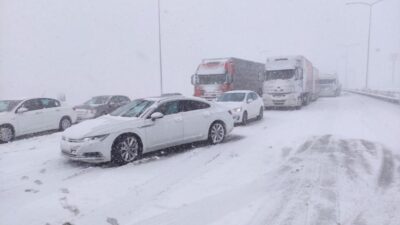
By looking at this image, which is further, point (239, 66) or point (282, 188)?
point (239, 66)

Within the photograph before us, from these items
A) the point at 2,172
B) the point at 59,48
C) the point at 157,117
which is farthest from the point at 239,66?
the point at 59,48

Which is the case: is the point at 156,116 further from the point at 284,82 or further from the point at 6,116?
the point at 284,82

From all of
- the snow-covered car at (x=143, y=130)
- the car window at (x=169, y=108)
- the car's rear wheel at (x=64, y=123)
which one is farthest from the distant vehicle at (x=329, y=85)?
the car window at (x=169, y=108)

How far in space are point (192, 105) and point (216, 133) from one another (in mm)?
1230

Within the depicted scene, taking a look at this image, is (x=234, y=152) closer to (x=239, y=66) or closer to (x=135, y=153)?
(x=135, y=153)

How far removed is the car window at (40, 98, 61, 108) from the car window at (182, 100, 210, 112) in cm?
673

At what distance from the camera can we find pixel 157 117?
8586 mm

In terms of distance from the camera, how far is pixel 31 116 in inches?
502

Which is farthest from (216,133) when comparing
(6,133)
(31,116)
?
(6,133)

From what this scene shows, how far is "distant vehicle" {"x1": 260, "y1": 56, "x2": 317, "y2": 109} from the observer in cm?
2083

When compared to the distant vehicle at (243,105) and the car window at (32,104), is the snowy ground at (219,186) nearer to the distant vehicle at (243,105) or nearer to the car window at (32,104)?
the car window at (32,104)

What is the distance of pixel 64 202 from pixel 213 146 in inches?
202

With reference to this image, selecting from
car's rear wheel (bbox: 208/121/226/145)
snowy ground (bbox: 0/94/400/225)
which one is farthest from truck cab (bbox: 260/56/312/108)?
car's rear wheel (bbox: 208/121/226/145)

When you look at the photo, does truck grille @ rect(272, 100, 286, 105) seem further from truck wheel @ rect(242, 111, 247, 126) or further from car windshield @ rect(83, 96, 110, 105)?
car windshield @ rect(83, 96, 110, 105)
